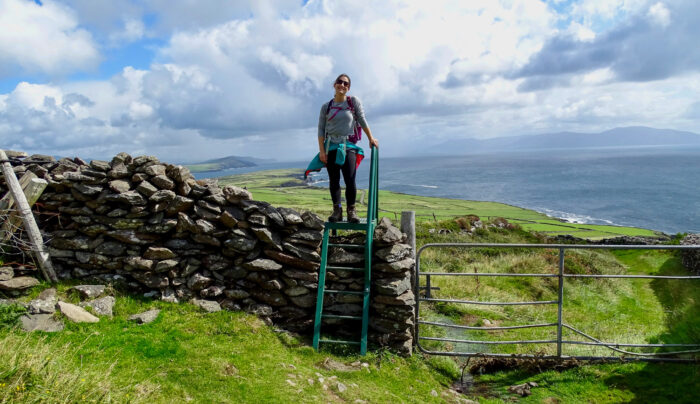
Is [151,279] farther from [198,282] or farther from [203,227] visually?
[203,227]

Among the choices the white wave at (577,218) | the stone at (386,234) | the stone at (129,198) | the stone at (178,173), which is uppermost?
the stone at (178,173)

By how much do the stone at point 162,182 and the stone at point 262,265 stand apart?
2.09 meters

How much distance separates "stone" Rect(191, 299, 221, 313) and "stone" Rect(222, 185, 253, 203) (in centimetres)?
193

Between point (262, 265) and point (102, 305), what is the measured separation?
2.76m

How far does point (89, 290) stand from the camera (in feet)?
23.1

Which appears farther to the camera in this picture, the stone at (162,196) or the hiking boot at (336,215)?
the hiking boot at (336,215)

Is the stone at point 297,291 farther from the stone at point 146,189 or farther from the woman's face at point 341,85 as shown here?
the woman's face at point 341,85

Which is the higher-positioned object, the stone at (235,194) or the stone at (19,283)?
the stone at (235,194)

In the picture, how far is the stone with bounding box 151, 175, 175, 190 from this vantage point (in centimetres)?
740

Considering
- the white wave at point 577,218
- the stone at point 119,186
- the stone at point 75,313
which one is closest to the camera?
the stone at point 75,313

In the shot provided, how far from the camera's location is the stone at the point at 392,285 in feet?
22.9

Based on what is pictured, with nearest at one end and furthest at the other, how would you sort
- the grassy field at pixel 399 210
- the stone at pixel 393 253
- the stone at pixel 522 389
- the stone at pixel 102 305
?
the stone at pixel 522 389 → the stone at pixel 102 305 → the stone at pixel 393 253 → the grassy field at pixel 399 210

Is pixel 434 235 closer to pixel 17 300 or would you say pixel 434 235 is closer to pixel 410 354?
pixel 410 354

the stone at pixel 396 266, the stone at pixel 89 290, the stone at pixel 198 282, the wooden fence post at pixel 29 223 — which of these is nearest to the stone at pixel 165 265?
the stone at pixel 198 282
